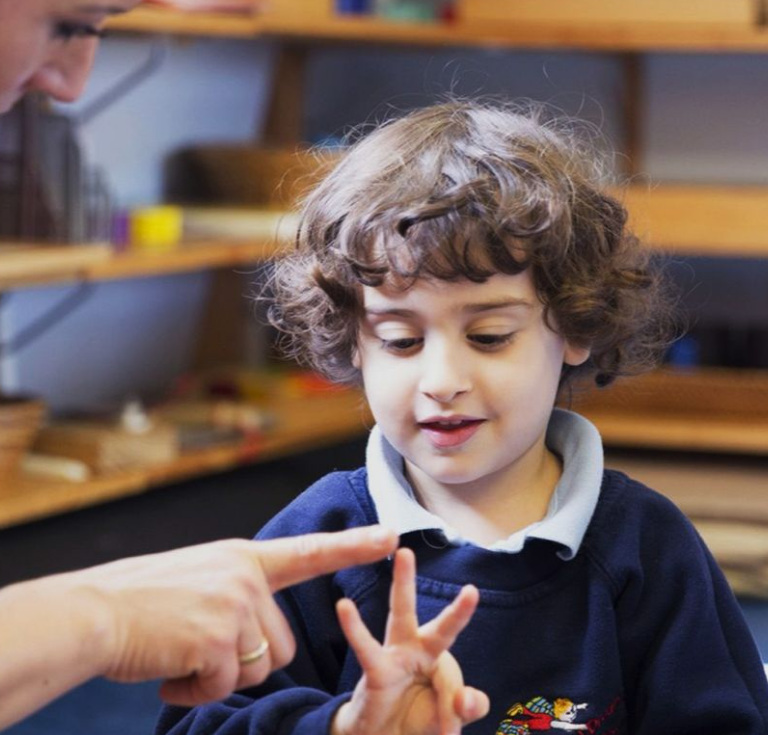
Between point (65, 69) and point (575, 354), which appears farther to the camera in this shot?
point (575, 354)

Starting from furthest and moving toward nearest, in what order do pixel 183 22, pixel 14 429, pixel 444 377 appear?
pixel 183 22, pixel 14 429, pixel 444 377

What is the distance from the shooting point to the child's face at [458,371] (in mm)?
1152

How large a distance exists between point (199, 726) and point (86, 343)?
7.89 feet

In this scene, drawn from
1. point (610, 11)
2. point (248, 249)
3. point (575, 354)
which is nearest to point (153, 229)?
point (248, 249)

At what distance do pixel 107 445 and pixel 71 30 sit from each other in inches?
81.9

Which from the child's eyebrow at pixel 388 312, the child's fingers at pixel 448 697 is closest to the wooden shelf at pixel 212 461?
the child's eyebrow at pixel 388 312

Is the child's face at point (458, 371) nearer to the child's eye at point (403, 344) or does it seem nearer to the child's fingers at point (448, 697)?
the child's eye at point (403, 344)

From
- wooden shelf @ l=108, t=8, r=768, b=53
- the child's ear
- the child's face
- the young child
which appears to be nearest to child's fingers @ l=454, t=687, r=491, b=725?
the young child

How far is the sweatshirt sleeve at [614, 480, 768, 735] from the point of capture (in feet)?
3.79

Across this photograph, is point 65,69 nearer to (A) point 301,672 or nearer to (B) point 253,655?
(B) point 253,655

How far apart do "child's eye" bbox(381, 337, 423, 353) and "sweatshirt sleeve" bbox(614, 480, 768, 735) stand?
8.5 inches

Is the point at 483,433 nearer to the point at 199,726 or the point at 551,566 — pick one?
the point at 551,566

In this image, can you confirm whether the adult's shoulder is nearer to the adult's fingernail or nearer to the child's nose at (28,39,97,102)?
the adult's fingernail

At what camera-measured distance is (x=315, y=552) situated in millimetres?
987
